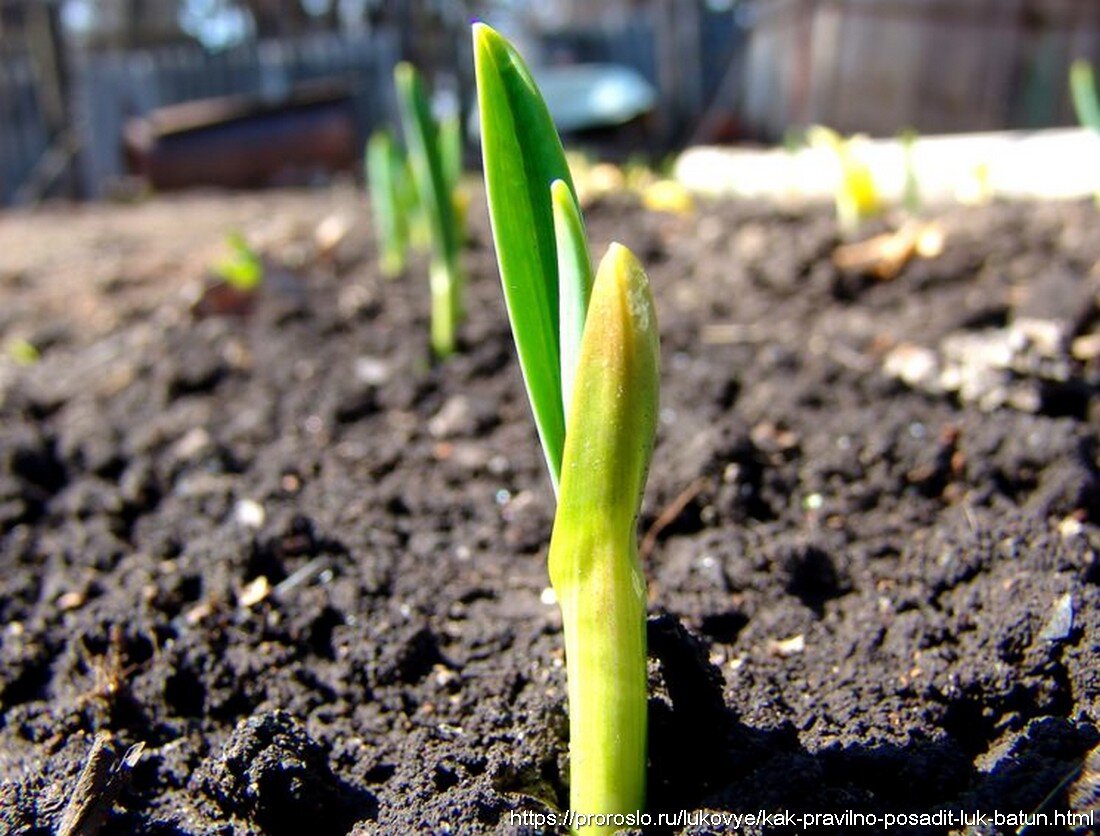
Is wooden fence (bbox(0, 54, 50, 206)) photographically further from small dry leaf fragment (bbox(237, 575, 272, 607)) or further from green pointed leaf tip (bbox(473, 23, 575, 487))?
green pointed leaf tip (bbox(473, 23, 575, 487))

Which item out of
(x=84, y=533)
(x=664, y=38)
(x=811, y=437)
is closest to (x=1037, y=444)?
(x=811, y=437)

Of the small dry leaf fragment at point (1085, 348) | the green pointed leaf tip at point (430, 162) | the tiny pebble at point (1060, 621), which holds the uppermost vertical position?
the green pointed leaf tip at point (430, 162)

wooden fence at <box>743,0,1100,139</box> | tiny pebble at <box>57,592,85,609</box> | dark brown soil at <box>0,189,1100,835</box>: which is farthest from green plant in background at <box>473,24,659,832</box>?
wooden fence at <box>743,0,1100,139</box>

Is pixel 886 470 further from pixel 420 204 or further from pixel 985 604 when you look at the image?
pixel 420 204

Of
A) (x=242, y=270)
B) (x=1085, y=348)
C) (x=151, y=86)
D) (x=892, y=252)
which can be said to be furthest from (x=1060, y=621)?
(x=151, y=86)

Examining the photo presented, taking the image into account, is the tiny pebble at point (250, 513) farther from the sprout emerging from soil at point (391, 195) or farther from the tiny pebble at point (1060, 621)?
the sprout emerging from soil at point (391, 195)

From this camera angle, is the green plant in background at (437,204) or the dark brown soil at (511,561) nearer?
the dark brown soil at (511,561)

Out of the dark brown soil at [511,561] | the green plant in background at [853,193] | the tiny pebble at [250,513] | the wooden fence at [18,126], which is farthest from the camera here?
the wooden fence at [18,126]

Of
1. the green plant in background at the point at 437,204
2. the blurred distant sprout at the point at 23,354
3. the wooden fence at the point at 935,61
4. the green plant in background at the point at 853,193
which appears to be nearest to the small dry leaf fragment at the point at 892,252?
the green plant in background at the point at 853,193
